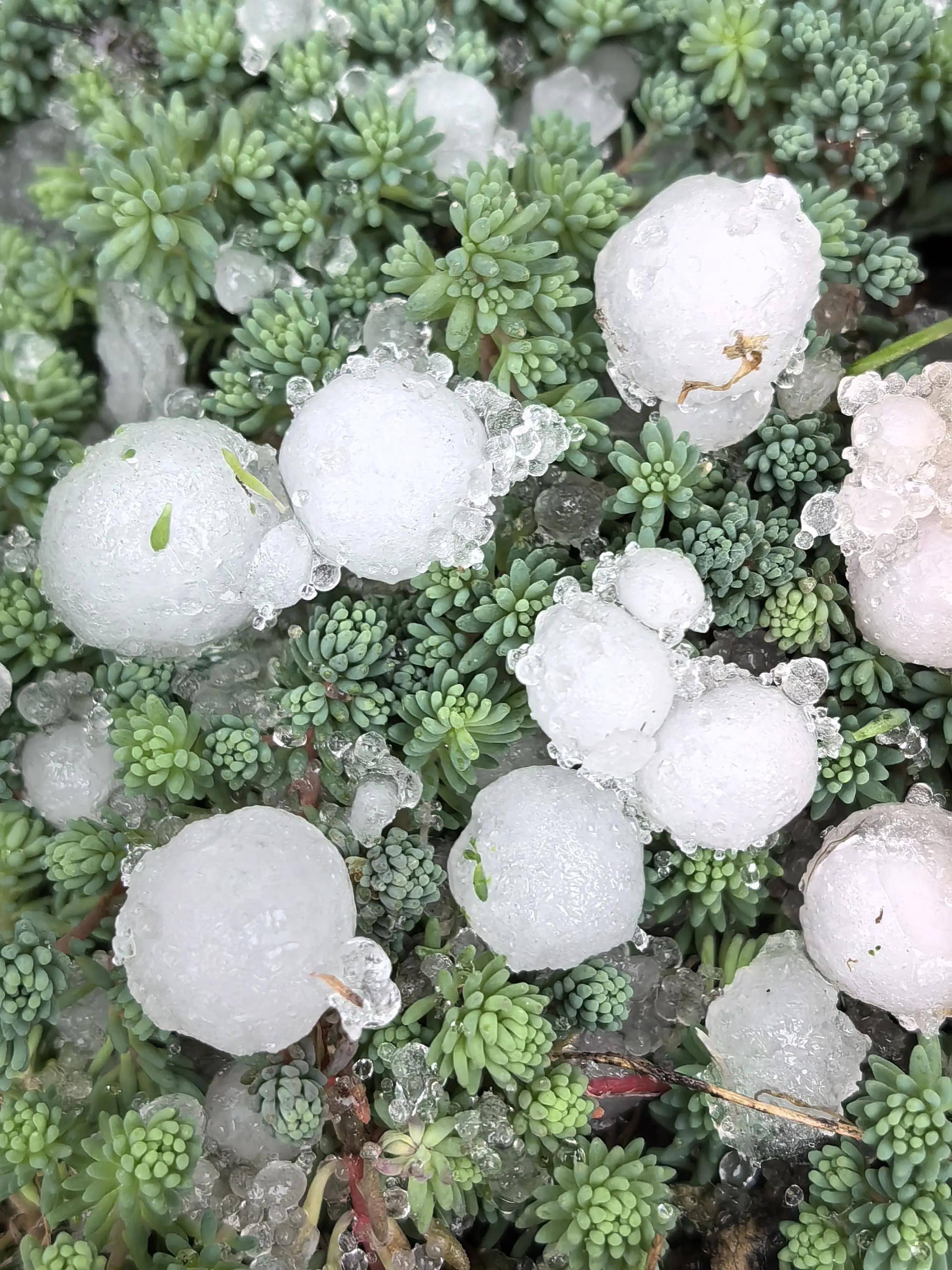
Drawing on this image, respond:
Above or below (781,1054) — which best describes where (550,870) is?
above

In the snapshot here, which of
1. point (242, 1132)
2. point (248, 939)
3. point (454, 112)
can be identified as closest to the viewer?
point (248, 939)

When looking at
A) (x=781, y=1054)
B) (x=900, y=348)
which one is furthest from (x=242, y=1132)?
(x=900, y=348)

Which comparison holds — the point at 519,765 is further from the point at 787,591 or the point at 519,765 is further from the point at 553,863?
A: the point at 787,591

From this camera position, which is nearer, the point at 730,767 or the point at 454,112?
the point at 730,767

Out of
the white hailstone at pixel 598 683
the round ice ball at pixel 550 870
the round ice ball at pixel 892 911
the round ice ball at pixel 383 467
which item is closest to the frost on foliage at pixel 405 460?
the round ice ball at pixel 383 467

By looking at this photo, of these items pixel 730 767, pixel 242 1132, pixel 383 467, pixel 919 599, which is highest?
pixel 383 467

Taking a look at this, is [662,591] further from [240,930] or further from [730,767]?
[240,930]

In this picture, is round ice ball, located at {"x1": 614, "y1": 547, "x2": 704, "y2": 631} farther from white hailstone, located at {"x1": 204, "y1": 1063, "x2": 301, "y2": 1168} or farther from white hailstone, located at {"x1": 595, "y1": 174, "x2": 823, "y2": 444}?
white hailstone, located at {"x1": 204, "y1": 1063, "x2": 301, "y2": 1168}

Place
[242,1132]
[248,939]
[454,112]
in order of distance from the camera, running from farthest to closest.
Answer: [454,112], [242,1132], [248,939]

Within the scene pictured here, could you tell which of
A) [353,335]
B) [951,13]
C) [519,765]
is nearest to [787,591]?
[519,765]
